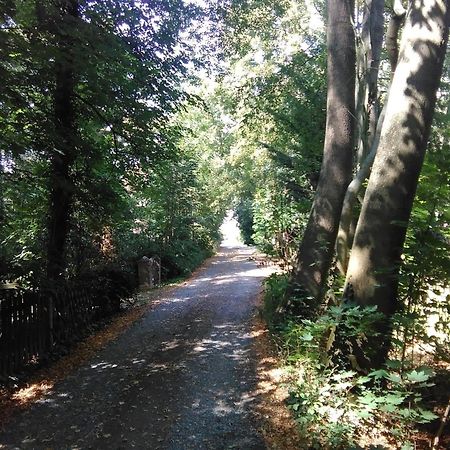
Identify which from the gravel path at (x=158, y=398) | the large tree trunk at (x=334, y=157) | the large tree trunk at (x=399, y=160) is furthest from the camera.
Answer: the large tree trunk at (x=334, y=157)

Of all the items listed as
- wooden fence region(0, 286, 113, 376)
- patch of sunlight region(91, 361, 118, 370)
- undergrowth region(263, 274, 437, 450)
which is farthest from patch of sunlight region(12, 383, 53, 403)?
undergrowth region(263, 274, 437, 450)

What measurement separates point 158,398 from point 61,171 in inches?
203

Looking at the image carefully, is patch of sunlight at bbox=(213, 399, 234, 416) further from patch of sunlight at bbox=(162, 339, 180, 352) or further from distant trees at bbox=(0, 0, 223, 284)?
distant trees at bbox=(0, 0, 223, 284)

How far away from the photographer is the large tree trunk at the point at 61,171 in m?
7.88

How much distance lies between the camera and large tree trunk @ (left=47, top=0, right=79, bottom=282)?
25.8 feet

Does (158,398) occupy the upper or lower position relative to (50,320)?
lower

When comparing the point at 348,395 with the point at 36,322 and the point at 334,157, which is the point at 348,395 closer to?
the point at 334,157

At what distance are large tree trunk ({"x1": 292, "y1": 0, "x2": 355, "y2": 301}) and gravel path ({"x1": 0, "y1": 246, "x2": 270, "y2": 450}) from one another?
1.91m

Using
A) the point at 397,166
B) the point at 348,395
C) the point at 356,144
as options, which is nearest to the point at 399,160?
the point at 397,166

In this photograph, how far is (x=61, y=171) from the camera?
8594mm

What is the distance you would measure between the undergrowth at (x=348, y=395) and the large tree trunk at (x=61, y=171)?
5.14 metres

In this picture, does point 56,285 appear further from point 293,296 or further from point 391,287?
point 391,287

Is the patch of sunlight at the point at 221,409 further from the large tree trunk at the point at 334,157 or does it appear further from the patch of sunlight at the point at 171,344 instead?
the large tree trunk at the point at 334,157

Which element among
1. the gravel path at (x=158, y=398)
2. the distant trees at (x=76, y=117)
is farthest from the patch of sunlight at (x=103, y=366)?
the distant trees at (x=76, y=117)
